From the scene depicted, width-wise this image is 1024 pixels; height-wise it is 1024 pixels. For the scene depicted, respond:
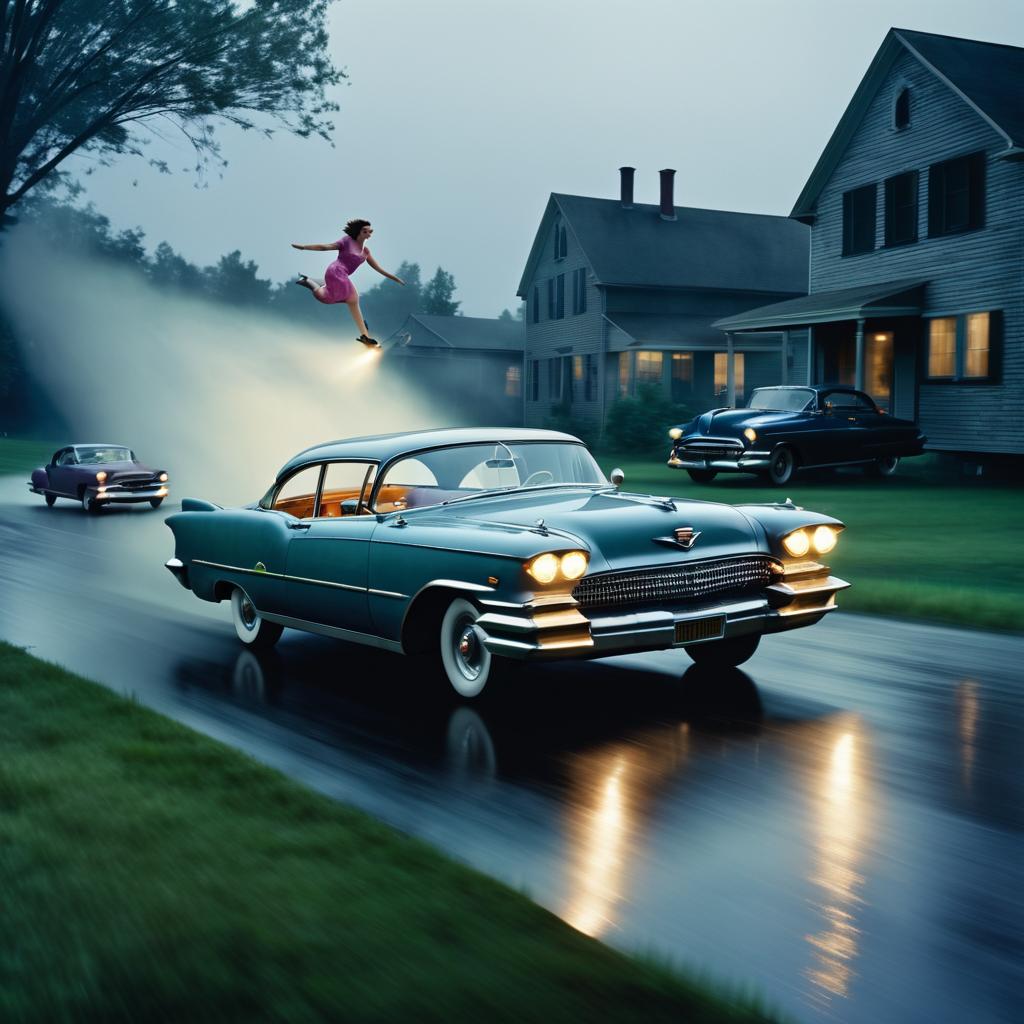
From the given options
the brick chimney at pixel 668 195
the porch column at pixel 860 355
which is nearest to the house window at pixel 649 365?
the brick chimney at pixel 668 195

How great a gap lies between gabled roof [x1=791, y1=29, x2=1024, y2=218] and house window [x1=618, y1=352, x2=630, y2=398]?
12994 mm

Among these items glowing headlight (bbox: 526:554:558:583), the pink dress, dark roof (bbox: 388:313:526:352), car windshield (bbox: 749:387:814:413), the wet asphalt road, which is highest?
dark roof (bbox: 388:313:526:352)

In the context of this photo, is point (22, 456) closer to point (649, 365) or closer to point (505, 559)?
point (649, 365)

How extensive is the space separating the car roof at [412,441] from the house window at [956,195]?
19579mm

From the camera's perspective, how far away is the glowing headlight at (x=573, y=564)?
618 cm

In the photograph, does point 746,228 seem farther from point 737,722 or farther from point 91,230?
point 91,230

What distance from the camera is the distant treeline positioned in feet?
225

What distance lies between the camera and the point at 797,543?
7.16 metres

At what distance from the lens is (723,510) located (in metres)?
7.07

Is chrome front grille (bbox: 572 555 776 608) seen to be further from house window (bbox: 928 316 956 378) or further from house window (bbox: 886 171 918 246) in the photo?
house window (bbox: 886 171 918 246)

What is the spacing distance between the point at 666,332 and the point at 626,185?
6753 mm

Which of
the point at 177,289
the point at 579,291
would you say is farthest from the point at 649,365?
the point at 177,289

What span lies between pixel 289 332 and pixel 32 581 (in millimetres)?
127065

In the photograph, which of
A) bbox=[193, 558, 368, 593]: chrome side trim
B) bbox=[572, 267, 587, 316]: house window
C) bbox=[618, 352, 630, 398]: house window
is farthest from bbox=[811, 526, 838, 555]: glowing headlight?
bbox=[572, 267, 587, 316]: house window
